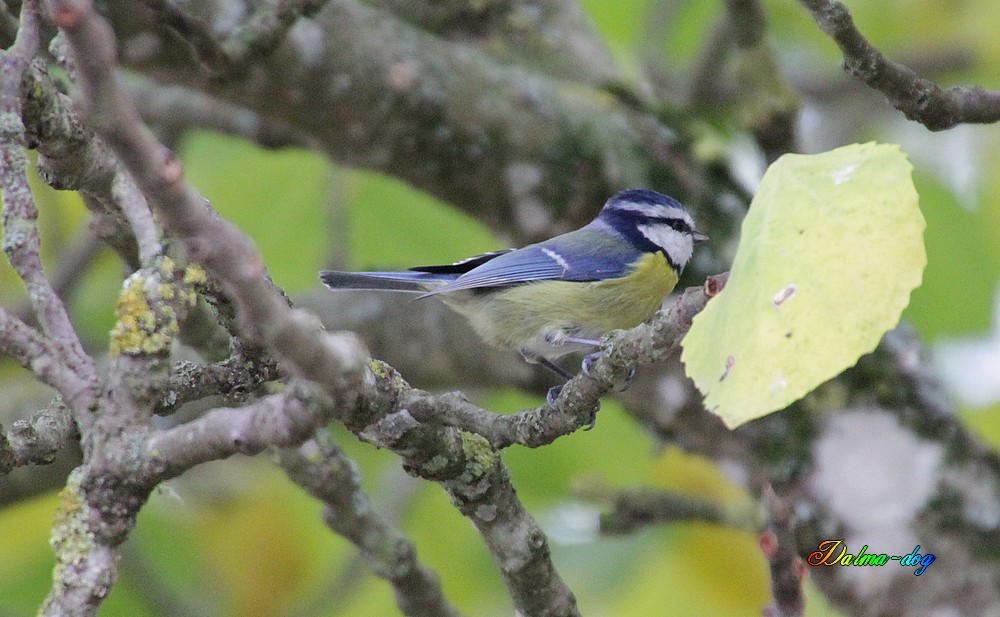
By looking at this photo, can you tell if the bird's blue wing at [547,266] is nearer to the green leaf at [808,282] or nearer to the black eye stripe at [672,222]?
the black eye stripe at [672,222]

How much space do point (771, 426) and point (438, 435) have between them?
153cm

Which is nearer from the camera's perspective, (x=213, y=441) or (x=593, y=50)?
(x=213, y=441)

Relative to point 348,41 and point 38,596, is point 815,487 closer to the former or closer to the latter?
point 348,41

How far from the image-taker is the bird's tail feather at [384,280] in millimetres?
2543

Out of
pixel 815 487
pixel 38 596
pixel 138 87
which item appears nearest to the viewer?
pixel 815 487

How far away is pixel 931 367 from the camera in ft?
9.52

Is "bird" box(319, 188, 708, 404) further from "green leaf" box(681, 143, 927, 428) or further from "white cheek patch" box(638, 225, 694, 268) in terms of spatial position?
"green leaf" box(681, 143, 927, 428)

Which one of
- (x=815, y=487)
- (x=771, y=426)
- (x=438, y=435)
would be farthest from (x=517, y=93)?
(x=438, y=435)

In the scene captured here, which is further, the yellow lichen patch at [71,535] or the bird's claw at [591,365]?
the bird's claw at [591,365]

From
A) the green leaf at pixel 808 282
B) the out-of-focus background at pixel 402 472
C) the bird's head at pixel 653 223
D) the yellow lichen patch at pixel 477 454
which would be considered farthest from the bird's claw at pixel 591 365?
the out-of-focus background at pixel 402 472

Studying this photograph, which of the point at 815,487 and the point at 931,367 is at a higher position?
the point at 931,367

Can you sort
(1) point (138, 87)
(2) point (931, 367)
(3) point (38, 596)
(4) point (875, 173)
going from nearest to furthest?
(4) point (875, 173)
(2) point (931, 367)
(3) point (38, 596)
(1) point (138, 87)

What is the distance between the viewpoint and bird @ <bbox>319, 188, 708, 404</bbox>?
9.42 feet

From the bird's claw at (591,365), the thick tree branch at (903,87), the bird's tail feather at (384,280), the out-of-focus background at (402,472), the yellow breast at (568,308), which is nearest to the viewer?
the bird's claw at (591,365)
